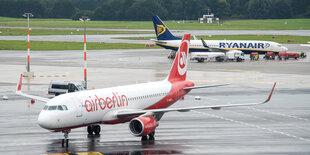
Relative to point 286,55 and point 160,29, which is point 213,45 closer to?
point 160,29

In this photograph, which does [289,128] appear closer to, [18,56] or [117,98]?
[117,98]

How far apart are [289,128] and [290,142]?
5.19 m

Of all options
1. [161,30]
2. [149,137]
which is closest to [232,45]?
[161,30]

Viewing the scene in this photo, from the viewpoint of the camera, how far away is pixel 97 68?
87250mm

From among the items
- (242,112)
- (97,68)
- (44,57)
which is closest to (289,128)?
(242,112)

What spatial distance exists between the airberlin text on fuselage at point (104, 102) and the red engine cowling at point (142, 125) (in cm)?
214

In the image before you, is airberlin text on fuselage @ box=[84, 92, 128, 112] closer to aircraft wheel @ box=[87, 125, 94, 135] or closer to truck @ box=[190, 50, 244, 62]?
aircraft wheel @ box=[87, 125, 94, 135]

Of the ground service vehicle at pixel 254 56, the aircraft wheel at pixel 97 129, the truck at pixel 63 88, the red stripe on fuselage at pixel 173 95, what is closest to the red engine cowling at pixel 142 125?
the aircraft wheel at pixel 97 129

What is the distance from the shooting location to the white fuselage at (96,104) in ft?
105

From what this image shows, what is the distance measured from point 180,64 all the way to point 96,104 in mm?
10677

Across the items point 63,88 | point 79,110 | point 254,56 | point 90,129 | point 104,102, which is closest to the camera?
point 79,110

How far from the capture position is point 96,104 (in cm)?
3416

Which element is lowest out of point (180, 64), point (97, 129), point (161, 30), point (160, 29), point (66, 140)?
point (66, 140)

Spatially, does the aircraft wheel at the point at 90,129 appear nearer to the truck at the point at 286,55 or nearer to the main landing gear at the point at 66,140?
the main landing gear at the point at 66,140
